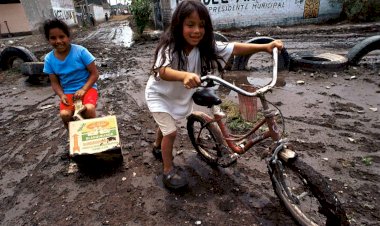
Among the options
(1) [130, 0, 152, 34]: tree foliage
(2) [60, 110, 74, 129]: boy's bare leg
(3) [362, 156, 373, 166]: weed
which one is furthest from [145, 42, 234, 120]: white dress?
(1) [130, 0, 152, 34]: tree foliage

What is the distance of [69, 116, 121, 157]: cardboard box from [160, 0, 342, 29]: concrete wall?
11.7 metres

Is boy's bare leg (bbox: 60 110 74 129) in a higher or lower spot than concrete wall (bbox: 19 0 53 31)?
lower

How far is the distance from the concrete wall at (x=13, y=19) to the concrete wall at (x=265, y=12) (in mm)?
15172

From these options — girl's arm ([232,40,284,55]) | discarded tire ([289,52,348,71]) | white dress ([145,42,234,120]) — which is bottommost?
discarded tire ([289,52,348,71])

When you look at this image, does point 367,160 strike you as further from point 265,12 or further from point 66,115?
point 265,12

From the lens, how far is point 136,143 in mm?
3779

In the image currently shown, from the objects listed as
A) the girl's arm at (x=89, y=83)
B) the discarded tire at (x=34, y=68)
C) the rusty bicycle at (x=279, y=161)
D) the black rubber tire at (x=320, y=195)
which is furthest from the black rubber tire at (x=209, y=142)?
the discarded tire at (x=34, y=68)

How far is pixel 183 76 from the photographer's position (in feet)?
6.33

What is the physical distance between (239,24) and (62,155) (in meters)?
12.6

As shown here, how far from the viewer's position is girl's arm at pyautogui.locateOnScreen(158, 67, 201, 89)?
1.82 m

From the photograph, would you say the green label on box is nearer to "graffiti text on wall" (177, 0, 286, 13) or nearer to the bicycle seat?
the bicycle seat

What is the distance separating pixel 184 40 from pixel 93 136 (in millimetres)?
1480

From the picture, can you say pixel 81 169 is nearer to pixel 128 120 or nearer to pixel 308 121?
pixel 128 120

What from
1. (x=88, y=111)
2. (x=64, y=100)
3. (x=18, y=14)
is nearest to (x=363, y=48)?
(x=88, y=111)
